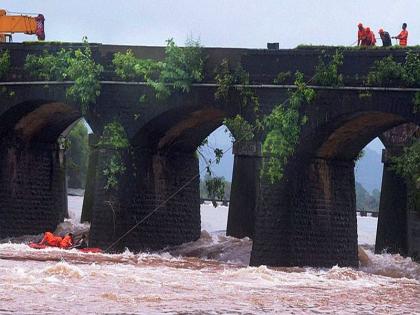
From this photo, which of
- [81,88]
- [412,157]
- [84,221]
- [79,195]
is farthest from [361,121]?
[79,195]

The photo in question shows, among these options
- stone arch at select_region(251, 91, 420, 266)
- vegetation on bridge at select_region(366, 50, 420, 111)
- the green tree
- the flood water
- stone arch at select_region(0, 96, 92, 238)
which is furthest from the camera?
the green tree

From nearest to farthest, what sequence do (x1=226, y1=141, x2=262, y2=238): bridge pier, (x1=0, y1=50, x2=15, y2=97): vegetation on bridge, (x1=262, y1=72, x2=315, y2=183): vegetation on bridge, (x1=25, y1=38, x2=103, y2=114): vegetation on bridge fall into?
(x1=262, y1=72, x2=315, y2=183): vegetation on bridge → (x1=25, y1=38, x2=103, y2=114): vegetation on bridge → (x1=0, y1=50, x2=15, y2=97): vegetation on bridge → (x1=226, y1=141, x2=262, y2=238): bridge pier

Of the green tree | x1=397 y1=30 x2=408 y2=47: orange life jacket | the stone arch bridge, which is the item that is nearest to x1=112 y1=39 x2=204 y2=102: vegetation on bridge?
the stone arch bridge

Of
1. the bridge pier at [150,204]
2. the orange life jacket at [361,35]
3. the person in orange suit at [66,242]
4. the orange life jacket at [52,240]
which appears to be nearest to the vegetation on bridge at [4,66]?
the bridge pier at [150,204]

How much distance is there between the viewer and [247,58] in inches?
1624

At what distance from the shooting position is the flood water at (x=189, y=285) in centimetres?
2952

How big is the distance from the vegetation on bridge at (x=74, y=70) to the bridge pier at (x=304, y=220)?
286 inches

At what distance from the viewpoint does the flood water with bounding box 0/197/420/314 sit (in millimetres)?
29516

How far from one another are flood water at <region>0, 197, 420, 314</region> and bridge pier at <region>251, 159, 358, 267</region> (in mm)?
795

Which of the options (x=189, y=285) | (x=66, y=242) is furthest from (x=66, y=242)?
(x=189, y=285)

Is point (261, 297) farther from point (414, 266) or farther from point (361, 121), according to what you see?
point (414, 266)

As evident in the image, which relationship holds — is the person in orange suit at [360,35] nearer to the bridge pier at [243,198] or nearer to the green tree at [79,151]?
the bridge pier at [243,198]

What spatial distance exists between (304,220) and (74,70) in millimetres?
9312

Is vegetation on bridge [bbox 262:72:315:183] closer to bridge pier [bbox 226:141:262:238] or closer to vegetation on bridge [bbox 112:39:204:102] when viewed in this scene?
vegetation on bridge [bbox 112:39:204:102]
